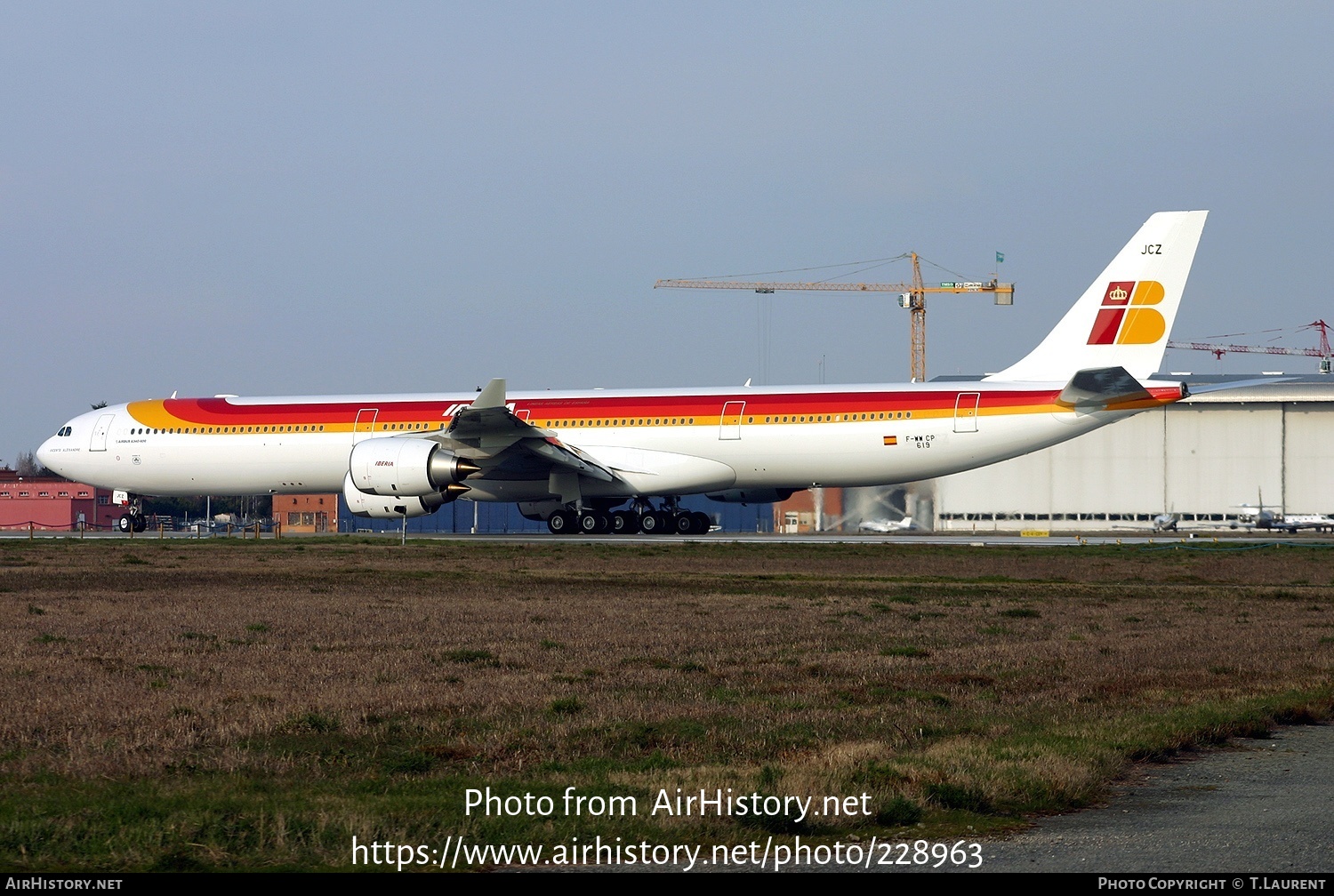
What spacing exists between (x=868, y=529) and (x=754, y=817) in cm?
4795

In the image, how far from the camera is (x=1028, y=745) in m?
9.00

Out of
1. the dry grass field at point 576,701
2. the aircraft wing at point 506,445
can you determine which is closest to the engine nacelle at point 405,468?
the aircraft wing at point 506,445

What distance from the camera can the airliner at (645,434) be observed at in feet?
118

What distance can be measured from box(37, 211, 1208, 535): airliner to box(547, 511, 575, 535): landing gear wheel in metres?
0.05

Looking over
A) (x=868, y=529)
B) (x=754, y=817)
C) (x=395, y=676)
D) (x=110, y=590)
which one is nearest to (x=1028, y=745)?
(x=754, y=817)

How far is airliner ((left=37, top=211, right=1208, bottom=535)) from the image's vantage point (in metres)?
36.1

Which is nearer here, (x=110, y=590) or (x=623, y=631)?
(x=623, y=631)

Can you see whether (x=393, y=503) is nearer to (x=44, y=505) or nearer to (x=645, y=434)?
(x=645, y=434)

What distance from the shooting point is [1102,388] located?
3453 centimetres

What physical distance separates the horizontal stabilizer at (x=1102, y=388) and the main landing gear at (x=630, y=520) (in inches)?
477

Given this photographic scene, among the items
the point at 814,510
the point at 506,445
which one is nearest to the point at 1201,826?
the point at 506,445

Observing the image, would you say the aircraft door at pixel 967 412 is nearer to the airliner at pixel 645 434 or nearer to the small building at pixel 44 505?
the airliner at pixel 645 434

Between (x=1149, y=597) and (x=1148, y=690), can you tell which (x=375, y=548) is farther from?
(x=1148, y=690)

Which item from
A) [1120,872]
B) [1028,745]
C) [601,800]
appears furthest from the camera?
[1028,745]
